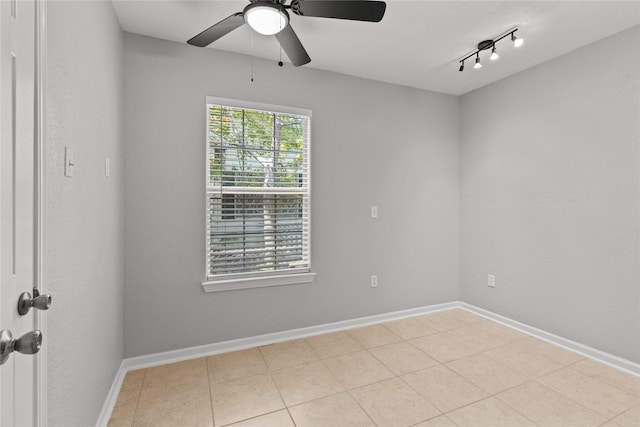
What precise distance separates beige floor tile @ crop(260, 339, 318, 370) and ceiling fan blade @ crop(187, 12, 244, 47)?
7.78ft

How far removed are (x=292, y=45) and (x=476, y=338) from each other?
2979mm

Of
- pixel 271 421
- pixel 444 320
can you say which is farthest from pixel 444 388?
pixel 444 320

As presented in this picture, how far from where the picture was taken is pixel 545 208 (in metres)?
2.86

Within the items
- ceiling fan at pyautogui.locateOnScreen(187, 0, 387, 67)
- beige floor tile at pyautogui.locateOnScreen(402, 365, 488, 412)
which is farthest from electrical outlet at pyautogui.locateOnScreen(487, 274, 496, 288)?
ceiling fan at pyautogui.locateOnScreen(187, 0, 387, 67)

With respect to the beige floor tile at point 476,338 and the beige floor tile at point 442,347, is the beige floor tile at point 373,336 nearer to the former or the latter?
the beige floor tile at point 442,347

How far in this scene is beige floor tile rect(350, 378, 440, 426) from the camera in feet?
5.94

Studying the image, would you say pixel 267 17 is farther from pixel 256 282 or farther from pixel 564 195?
pixel 564 195

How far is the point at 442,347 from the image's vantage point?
107 inches

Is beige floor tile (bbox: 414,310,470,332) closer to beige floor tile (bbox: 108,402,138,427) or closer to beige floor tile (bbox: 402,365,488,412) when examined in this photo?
beige floor tile (bbox: 402,365,488,412)

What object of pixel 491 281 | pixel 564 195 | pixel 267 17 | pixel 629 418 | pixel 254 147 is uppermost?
pixel 267 17

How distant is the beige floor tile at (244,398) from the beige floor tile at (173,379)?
0.17 meters

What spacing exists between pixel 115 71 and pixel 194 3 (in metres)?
0.71

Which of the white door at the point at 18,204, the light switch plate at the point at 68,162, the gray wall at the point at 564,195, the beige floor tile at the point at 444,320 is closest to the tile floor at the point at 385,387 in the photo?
the beige floor tile at the point at 444,320

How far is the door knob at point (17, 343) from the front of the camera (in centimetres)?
73
